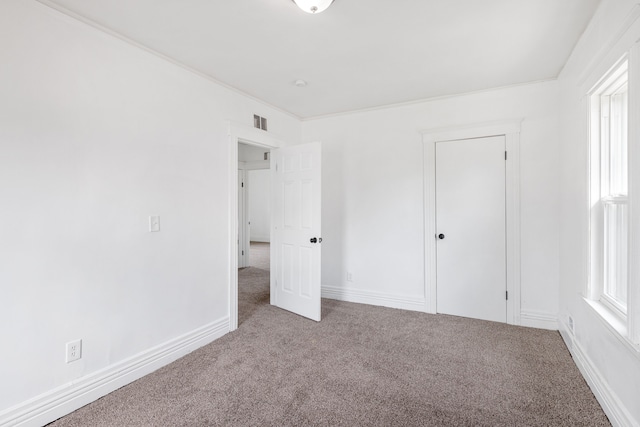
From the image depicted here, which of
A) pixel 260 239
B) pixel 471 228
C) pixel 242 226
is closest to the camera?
pixel 471 228

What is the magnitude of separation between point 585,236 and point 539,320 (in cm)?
130

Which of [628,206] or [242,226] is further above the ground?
[628,206]

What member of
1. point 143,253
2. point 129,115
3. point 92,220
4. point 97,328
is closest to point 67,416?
point 97,328

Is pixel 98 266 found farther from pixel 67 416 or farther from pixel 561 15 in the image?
pixel 561 15

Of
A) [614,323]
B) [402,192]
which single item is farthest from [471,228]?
[614,323]

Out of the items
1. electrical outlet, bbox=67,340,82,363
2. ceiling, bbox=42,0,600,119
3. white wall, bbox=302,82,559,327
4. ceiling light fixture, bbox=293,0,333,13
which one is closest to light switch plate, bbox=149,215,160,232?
electrical outlet, bbox=67,340,82,363

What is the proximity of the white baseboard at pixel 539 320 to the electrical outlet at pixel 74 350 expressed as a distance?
3.79 m

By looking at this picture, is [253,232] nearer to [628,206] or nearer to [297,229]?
[297,229]

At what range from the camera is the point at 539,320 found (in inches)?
121

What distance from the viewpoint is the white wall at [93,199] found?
1.68 metres

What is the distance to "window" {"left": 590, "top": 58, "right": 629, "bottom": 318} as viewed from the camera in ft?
6.17

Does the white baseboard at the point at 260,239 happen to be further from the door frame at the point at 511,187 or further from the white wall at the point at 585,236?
the white wall at the point at 585,236

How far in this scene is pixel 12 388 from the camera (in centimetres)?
166

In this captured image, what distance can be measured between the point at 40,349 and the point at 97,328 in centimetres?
30
